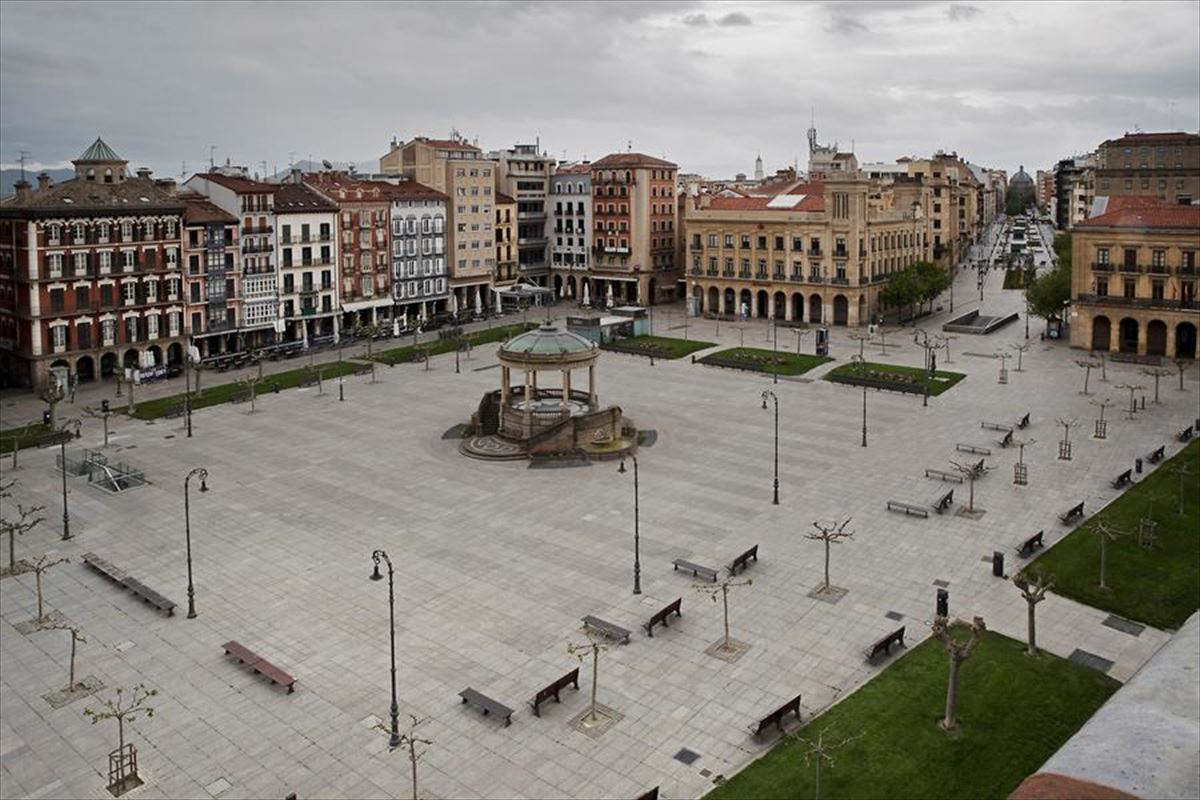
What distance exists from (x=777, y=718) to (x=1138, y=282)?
76388 millimetres

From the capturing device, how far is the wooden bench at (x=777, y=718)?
30109 mm

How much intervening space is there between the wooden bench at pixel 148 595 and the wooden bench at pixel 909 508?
33444mm

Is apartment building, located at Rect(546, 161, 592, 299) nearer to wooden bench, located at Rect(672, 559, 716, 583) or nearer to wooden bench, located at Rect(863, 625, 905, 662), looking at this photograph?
wooden bench, located at Rect(672, 559, 716, 583)

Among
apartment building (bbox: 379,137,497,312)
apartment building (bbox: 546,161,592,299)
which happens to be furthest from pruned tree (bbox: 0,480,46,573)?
apartment building (bbox: 546,161,592,299)

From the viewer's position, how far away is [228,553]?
46.4 meters

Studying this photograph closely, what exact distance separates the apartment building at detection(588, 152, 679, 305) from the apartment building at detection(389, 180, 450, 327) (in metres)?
22.2

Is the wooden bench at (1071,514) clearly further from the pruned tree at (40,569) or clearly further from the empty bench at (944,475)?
the pruned tree at (40,569)

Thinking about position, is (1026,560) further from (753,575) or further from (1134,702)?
(1134,702)

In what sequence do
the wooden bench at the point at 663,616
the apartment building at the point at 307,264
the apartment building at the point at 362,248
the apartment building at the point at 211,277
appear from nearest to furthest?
the wooden bench at the point at 663,616 → the apartment building at the point at 211,277 → the apartment building at the point at 307,264 → the apartment building at the point at 362,248

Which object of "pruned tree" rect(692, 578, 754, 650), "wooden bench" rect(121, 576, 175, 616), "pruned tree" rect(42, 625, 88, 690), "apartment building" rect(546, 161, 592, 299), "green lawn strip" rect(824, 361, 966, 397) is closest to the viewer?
"pruned tree" rect(42, 625, 88, 690)

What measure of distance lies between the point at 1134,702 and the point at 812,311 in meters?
88.7

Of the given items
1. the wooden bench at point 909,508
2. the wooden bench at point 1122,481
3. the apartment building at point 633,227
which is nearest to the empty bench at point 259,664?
the wooden bench at point 909,508

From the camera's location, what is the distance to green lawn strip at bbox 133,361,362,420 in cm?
7608

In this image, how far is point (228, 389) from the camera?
270 ft
